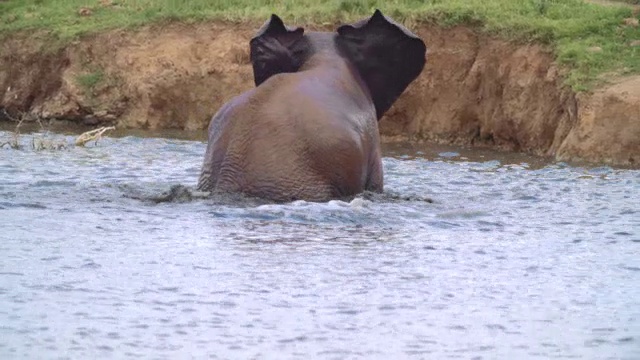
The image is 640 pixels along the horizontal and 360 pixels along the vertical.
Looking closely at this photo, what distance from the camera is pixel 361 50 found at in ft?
31.1

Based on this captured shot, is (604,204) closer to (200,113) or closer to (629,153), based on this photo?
(629,153)

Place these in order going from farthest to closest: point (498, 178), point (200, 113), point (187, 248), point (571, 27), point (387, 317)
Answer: point (200, 113)
point (571, 27)
point (498, 178)
point (187, 248)
point (387, 317)

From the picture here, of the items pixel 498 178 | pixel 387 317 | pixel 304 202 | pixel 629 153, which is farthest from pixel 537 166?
pixel 387 317

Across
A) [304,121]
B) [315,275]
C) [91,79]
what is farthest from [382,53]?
[91,79]

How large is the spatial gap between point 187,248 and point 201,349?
210cm

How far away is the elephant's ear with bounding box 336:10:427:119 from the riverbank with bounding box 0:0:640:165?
5.95 m

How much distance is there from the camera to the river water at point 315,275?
562 cm

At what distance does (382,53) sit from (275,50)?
2.71 ft

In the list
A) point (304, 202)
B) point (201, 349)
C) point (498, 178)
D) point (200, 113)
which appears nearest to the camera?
point (201, 349)

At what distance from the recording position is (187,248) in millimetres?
7512

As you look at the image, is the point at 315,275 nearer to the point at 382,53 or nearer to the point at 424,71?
the point at 382,53

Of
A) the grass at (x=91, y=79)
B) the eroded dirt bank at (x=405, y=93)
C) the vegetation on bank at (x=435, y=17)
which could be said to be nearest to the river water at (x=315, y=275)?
the eroded dirt bank at (x=405, y=93)

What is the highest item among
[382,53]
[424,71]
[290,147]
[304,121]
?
[382,53]

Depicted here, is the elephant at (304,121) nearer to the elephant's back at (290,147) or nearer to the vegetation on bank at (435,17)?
the elephant's back at (290,147)
